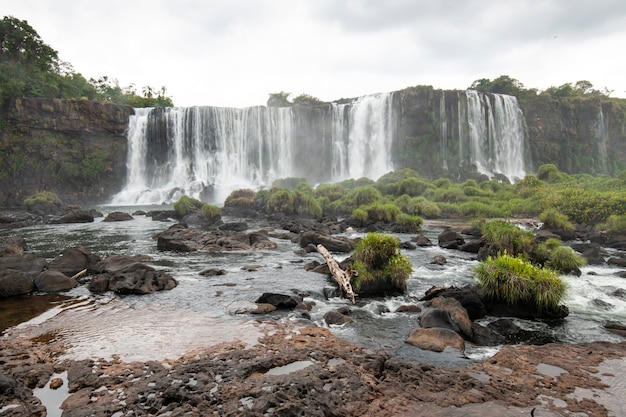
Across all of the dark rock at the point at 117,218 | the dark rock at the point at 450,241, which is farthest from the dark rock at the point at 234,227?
the dark rock at the point at 450,241

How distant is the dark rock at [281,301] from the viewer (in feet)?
32.1

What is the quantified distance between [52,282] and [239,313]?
6.12 meters

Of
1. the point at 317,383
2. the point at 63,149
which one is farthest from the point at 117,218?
the point at 317,383

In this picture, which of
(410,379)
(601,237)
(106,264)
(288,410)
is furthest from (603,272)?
(106,264)

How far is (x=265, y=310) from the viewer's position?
9453 millimetres

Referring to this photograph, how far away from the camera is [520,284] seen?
916cm

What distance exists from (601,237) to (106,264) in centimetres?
2188

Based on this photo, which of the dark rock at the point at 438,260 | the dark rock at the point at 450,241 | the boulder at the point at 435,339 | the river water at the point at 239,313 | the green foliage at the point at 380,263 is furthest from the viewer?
the dark rock at the point at 450,241

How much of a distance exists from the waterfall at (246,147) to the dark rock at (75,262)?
34.3 m

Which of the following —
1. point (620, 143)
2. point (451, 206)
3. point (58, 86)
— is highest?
point (58, 86)

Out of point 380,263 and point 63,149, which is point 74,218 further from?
point 380,263

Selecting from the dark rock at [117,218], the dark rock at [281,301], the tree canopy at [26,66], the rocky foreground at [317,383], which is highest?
the tree canopy at [26,66]

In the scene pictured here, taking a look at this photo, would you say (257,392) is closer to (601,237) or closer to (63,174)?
(601,237)

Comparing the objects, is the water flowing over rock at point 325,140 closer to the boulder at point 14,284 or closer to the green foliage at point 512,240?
the green foliage at point 512,240
